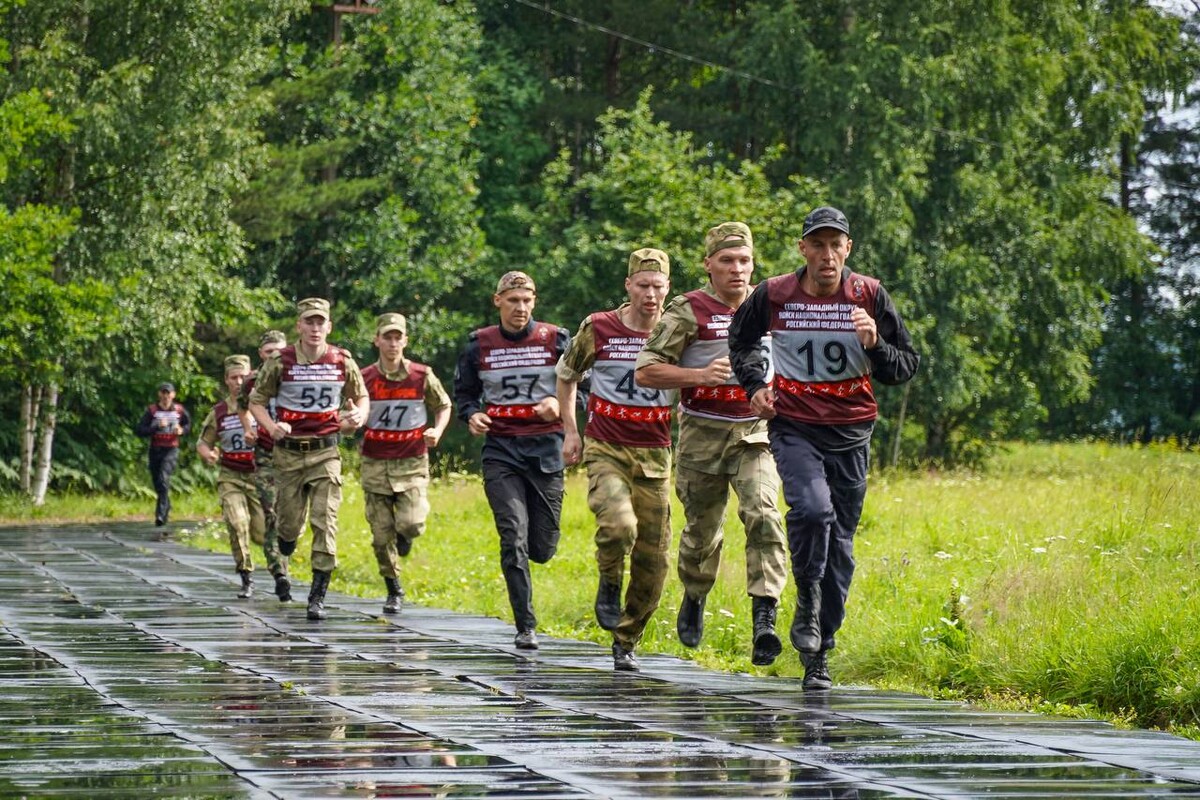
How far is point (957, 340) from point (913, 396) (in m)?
1.97

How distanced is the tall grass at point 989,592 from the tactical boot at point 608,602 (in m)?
0.57

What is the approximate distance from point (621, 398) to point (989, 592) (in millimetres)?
2276

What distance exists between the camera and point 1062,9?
44.0m

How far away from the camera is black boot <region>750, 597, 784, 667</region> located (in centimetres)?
864

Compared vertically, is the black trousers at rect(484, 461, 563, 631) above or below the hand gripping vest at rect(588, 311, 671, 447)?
below

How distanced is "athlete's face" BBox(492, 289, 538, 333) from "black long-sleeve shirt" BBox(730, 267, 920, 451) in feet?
9.47

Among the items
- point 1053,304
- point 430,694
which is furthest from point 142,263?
point 430,694

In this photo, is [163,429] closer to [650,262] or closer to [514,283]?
[514,283]

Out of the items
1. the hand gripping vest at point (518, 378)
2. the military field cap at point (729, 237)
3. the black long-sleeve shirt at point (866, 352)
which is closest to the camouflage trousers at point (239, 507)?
the hand gripping vest at point (518, 378)

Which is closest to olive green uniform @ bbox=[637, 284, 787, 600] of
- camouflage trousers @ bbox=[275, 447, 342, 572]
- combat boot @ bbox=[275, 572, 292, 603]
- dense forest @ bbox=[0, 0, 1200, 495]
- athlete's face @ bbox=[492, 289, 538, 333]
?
athlete's face @ bbox=[492, 289, 538, 333]

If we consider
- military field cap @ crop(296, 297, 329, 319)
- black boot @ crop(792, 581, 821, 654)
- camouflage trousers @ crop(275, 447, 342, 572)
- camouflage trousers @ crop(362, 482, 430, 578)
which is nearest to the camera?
black boot @ crop(792, 581, 821, 654)

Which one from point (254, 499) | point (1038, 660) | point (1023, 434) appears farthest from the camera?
point (1023, 434)

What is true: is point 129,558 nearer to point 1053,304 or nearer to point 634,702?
point 634,702

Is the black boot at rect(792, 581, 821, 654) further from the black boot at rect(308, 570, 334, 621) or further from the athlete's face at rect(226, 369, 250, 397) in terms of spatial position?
the athlete's face at rect(226, 369, 250, 397)
